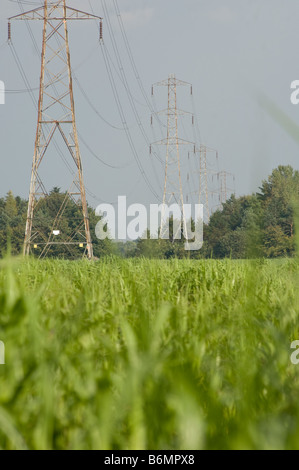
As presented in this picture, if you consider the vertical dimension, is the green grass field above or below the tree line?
below

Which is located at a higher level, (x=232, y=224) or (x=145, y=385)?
(x=232, y=224)

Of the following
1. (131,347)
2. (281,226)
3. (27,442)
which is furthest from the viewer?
(281,226)

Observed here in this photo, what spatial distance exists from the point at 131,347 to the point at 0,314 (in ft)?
2.55

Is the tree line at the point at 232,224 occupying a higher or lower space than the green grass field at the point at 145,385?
higher

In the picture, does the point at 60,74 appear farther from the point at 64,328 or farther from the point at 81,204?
the point at 64,328

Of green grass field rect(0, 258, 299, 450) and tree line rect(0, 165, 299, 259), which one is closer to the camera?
green grass field rect(0, 258, 299, 450)

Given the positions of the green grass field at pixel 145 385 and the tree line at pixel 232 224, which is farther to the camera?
the tree line at pixel 232 224

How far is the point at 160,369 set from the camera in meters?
1.70

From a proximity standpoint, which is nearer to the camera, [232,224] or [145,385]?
[145,385]
